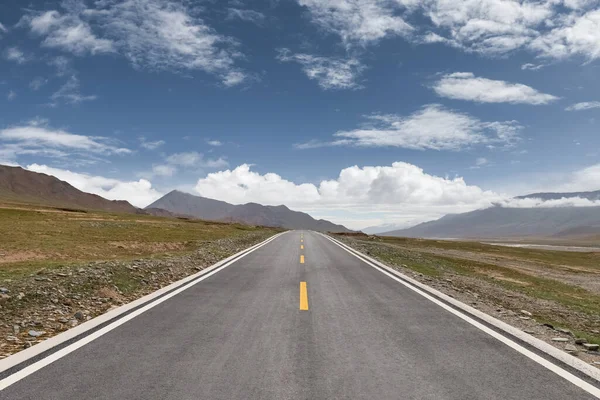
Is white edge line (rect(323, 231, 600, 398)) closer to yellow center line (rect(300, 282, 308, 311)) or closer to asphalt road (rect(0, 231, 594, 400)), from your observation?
asphalt road (rect(0, 231, 594, 400))

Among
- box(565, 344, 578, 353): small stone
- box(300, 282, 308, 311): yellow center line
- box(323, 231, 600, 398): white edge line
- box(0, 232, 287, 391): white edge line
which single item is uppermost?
box(323, 231, 600, 398): white edge line

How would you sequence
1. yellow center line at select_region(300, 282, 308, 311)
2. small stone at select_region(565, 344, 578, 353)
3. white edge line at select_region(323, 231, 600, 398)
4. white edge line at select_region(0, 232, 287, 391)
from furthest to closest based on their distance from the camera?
1. yellow center line at select_region(300, 282, 308, 311)
2. small stone at select_region(565, 344, 578, 353)
3. white edge line at select_region(323, 231, 600, 398)
4. white edge line at select_region(0, 232, 287, 391)

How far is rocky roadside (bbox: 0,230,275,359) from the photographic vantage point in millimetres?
6969

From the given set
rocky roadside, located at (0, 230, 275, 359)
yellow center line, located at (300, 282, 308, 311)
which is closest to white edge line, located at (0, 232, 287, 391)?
rocky roadside, located at (0, 230, 275, 359)

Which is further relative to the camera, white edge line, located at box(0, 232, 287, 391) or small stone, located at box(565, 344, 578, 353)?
small stone, located at box(565, 344, 578, 353)

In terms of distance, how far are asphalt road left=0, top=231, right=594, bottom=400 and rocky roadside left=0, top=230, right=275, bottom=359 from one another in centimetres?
140

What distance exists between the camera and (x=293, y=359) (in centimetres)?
548

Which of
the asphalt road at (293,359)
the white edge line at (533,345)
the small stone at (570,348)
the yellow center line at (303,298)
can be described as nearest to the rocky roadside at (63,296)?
the asphalt road at (293,359)

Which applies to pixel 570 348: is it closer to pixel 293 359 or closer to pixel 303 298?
pixel 293 359

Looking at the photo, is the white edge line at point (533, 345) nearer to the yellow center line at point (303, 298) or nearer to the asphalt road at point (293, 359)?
the asphalt road at point (293, 359)

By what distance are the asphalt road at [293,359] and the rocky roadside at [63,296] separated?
1.40 meters

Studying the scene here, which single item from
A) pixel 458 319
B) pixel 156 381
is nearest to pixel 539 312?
pixel 458 319

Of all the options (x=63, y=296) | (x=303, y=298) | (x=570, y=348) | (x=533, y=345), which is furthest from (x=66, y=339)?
(x=570, y=348)

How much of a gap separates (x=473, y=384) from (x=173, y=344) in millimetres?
4300
